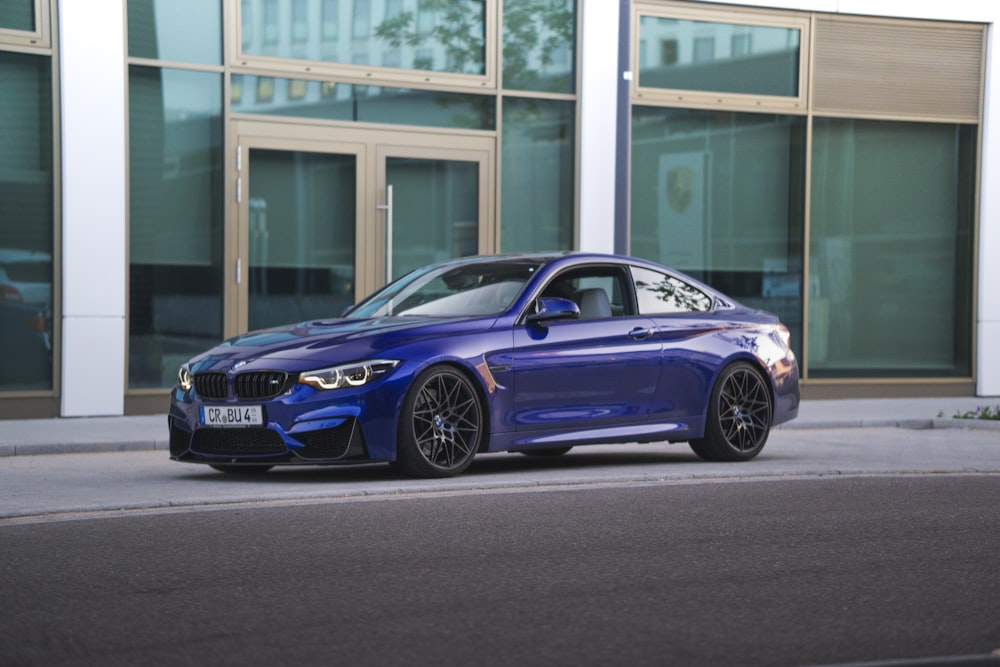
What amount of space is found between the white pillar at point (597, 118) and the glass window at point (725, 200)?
535 millimetres

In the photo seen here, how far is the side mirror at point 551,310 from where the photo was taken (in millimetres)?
9906

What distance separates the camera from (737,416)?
36.5 ft

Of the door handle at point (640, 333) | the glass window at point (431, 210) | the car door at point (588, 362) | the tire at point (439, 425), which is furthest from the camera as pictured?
the glass window at point (431, 210)

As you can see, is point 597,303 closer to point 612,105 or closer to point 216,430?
point 216,430

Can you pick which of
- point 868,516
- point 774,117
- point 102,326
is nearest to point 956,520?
point 868,516

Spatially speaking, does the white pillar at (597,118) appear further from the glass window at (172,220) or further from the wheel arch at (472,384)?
the wheel arch at (472,384)

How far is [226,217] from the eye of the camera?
16234 millimetres

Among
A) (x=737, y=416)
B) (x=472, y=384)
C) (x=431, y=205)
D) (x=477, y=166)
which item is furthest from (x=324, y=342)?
(x=477, y=166)

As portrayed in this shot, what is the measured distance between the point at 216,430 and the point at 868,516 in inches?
151

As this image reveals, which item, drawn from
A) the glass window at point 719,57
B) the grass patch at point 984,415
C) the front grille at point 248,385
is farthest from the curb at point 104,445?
the glass window at point 719,57

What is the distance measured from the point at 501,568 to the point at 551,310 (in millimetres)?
3950

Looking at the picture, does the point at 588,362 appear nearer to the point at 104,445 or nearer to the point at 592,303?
the point at 592,303

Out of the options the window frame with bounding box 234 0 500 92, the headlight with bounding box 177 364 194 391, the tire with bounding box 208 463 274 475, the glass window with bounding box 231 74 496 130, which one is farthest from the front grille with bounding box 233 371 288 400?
the window frame with bounding box 234 0 500 92

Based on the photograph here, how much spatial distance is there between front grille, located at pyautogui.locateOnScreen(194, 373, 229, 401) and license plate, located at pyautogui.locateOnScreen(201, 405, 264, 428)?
0.08 metres
